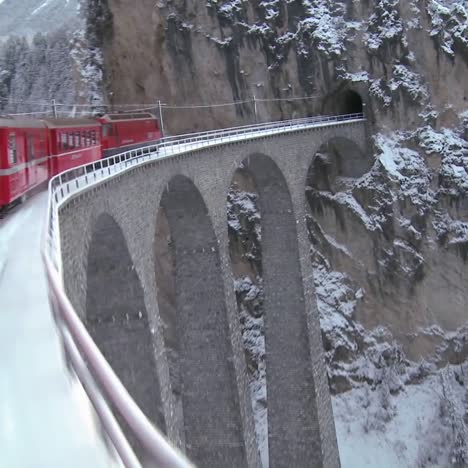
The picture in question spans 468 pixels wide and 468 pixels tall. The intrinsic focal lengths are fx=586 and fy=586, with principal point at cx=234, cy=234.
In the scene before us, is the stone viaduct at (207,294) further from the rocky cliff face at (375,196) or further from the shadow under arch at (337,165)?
the rocky cliff face at (375,196)

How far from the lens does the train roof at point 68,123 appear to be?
60.8ft

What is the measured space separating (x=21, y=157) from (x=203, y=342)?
9392 millimetres

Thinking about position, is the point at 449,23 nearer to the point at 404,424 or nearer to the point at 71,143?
the point at 404,424

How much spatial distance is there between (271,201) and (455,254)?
1174 cm

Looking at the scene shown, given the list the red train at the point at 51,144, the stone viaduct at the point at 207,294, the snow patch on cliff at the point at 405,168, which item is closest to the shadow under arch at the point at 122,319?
the stone viaduct at the point at 207,294

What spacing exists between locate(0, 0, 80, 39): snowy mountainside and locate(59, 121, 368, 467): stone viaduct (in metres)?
33.5

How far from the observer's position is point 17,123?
48.5 ft

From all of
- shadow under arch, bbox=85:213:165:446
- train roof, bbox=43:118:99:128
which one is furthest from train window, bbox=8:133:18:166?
train roof, bbox=43:118:99:128

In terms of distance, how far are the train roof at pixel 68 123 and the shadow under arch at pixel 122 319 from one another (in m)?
5.54

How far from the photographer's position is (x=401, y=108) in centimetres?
3341

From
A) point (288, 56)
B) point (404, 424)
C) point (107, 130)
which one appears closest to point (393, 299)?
A: point (404, 424)

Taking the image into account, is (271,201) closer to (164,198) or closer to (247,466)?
(164,198)

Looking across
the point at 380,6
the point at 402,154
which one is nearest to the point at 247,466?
the point at 402,154

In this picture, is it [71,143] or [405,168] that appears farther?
[405,168]
